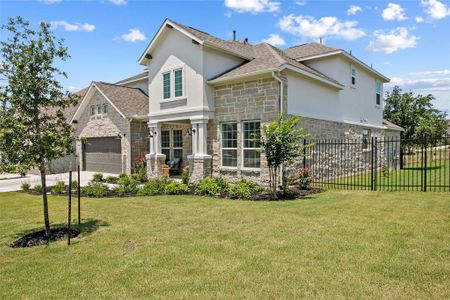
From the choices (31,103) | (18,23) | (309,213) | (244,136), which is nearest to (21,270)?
(31,103)

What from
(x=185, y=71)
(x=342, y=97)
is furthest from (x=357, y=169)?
(x=185, y=71)

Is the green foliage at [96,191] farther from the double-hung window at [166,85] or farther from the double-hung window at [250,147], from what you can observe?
the double-hung window at [250,147]

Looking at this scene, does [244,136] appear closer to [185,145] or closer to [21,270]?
[185,145]

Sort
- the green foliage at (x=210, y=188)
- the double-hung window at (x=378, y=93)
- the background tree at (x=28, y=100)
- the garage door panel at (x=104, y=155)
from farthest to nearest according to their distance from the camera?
the double-hung window at (x=378, y=93), the garage door panel at (x=104, y=155), the green foliage at (x=210, y=188), the background tree at (x=28, y=100)

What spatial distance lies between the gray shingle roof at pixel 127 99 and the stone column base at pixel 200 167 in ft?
17.7

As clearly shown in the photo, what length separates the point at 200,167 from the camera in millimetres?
13617

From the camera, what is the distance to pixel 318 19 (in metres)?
14.9

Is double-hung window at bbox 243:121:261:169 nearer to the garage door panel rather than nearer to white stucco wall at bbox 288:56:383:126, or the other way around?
white stucco wall at bbox 288:56:383:126

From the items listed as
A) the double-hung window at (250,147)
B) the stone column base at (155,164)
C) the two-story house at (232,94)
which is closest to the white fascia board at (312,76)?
the two-story house at (232,94)

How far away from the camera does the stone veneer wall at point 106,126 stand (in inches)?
687

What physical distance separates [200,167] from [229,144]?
5.59ft

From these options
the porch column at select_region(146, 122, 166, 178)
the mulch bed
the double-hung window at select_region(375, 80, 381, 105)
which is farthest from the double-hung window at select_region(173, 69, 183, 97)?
the double-hung window at select_region(375, 80, 381, 105)

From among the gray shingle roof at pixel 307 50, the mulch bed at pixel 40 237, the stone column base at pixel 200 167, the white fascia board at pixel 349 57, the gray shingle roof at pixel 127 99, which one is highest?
the gray shingle roof at pixel 307 50

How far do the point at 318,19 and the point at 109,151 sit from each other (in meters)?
14.5
